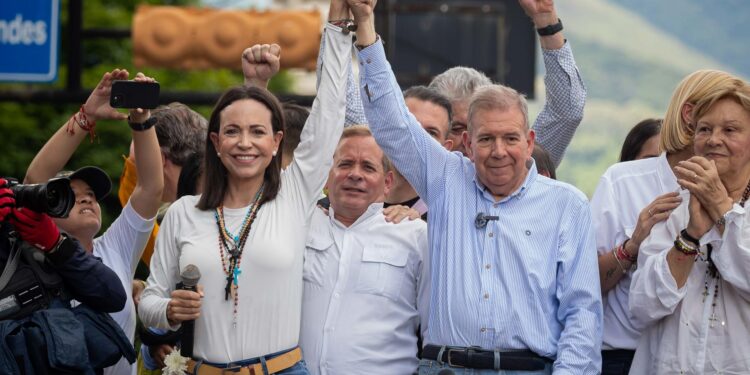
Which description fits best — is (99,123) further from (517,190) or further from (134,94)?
(517,190)

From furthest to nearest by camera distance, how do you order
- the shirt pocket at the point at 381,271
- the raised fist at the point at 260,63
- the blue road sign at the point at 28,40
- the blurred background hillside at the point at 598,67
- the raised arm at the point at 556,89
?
the blurred background hillside at the point at 598,67 → the blue road sign at the point at 28,40 → the raised arm at the point at 556,89 → the raised fist at the point at 260,63 → the shirt pocket at the point at 381,271

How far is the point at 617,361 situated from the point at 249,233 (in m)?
Result: 1.65

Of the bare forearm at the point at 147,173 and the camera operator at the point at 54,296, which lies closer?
the camera operator at the point at 54,296

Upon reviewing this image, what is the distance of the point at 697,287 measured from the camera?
538 centimetres

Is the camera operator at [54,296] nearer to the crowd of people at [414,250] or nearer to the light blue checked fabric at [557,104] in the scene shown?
the crowd of people at [414,250]

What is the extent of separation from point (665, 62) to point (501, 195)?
2453 cm

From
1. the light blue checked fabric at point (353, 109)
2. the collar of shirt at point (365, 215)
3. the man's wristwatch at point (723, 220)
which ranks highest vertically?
the light blue checked fabric at point (353, 109)

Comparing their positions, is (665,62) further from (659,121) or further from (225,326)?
(225,326)

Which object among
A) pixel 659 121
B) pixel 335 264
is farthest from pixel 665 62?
pixel 335 264

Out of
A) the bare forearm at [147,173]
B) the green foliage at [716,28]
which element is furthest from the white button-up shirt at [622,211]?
the green foliage at [716,28]

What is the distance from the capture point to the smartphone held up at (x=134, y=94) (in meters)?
5.64

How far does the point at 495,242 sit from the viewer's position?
17.6 ft

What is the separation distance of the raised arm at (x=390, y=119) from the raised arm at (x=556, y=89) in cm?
97

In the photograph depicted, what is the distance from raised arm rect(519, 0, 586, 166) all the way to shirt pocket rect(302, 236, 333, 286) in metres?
1.44
